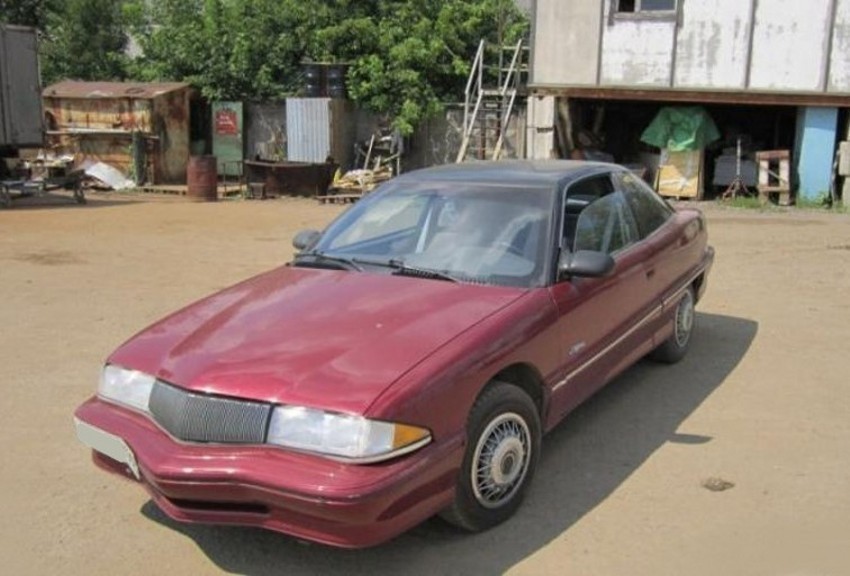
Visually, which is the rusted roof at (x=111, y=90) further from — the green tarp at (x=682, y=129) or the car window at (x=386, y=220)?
the car window at (x=386, y=220)

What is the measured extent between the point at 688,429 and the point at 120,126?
19.8 meters

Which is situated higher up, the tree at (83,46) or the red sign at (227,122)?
the tree at (83,46)

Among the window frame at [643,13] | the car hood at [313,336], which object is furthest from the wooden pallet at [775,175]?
the car hood at [313,336]

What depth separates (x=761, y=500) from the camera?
396 cm

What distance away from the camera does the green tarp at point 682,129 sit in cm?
1805

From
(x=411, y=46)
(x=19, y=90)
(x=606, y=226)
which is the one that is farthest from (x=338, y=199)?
(x=606, y=226)

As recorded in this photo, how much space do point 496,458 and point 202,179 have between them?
53.9ft

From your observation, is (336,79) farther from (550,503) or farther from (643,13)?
(550,503)

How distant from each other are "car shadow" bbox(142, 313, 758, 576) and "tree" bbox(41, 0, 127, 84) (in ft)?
81.2

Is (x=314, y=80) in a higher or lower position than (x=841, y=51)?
lower

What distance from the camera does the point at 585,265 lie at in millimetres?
4215

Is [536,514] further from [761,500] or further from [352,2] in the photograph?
[352,2]

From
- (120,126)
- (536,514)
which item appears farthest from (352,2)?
(536,514)

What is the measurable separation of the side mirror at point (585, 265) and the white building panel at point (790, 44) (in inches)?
569
